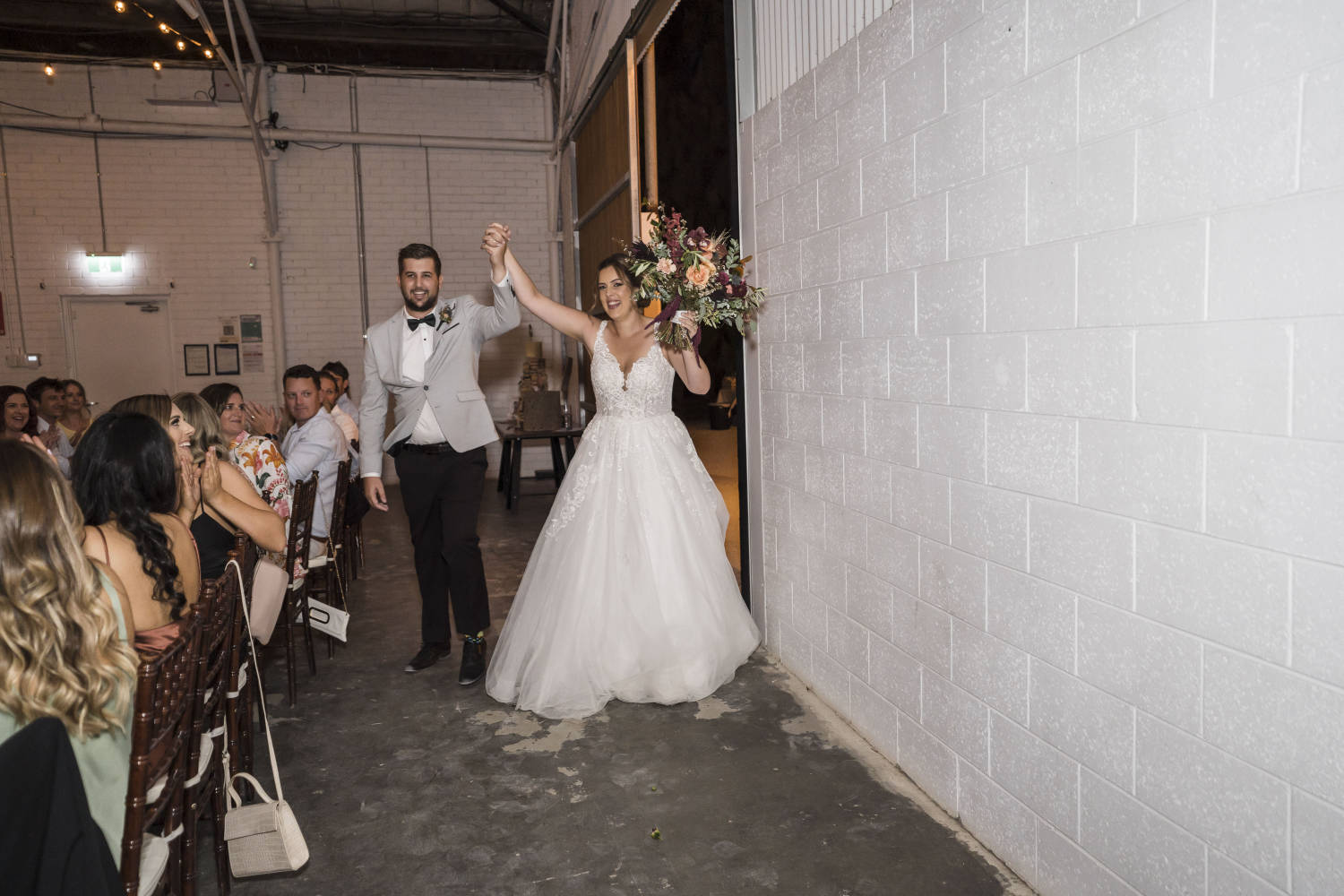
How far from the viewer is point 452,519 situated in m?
4.11

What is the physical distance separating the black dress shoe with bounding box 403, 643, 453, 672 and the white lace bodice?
1360 millimetres

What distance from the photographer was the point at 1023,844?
7.87ft

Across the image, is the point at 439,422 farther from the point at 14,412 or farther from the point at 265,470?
the point at 14,412

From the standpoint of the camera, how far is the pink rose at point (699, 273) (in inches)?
135

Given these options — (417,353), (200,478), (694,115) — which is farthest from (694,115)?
(200,478)

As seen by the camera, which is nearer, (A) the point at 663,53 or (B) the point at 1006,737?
(B) the point at 1006,737

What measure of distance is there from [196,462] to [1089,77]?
2.75 meters

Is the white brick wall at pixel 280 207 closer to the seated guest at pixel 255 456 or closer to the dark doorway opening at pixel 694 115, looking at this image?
the dark doorway opening at pixel 694 115

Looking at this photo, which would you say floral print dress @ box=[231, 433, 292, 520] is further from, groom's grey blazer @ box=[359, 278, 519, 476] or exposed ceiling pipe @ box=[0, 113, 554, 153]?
exposed ceiling pipe @ box=[0, 113, 554, 153]

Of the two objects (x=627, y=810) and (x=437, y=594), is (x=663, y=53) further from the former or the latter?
(x=627, y=810)

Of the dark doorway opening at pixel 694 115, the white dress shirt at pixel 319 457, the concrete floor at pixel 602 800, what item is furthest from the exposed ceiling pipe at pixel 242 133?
the concrete floor at pixel 602 800

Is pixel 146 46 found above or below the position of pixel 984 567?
above

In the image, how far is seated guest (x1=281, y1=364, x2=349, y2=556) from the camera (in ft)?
15.0

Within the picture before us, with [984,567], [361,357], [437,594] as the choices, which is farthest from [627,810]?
[361,357]
